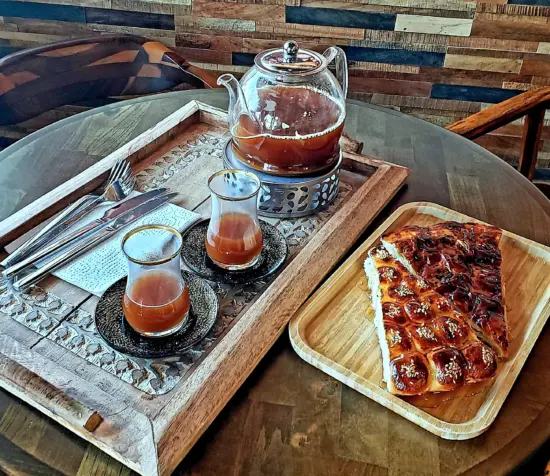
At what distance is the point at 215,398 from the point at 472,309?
1.30 ft

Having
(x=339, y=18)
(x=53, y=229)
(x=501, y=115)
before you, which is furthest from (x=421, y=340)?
(x=339, y=18)

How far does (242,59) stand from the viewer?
220 centimetres

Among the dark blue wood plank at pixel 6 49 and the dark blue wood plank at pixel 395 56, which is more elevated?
the dark blue wood plank at pixel 395 56

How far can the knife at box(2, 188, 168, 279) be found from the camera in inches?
36.6

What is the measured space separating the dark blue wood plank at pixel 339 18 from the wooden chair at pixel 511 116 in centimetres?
71

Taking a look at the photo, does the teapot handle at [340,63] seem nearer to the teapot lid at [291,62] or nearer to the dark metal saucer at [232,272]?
the teapot lid at [291,62]

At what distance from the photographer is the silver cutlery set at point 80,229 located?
0.94m

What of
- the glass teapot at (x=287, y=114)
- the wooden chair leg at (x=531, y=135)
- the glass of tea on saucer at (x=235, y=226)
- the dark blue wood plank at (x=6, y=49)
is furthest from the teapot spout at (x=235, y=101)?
the dark blue wood plank at (x=6, y=49)

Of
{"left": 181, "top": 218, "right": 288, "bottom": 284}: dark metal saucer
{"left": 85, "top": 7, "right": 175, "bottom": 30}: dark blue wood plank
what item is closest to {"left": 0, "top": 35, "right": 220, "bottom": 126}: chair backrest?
{"left": 85, "top": 7, "right": 175, "bottom": 30}: dark blue wood plank

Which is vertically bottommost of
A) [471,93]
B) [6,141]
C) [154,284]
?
[6,141]

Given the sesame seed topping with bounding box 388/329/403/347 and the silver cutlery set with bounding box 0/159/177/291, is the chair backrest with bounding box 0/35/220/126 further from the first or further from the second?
the sesame seed topping with bounding box 388/329/403/347

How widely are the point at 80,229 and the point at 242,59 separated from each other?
53.0 inches

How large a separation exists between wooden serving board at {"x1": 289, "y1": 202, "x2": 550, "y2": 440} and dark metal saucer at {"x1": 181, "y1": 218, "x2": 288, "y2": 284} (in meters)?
0.10

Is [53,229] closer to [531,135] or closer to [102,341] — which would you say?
[102,341]
